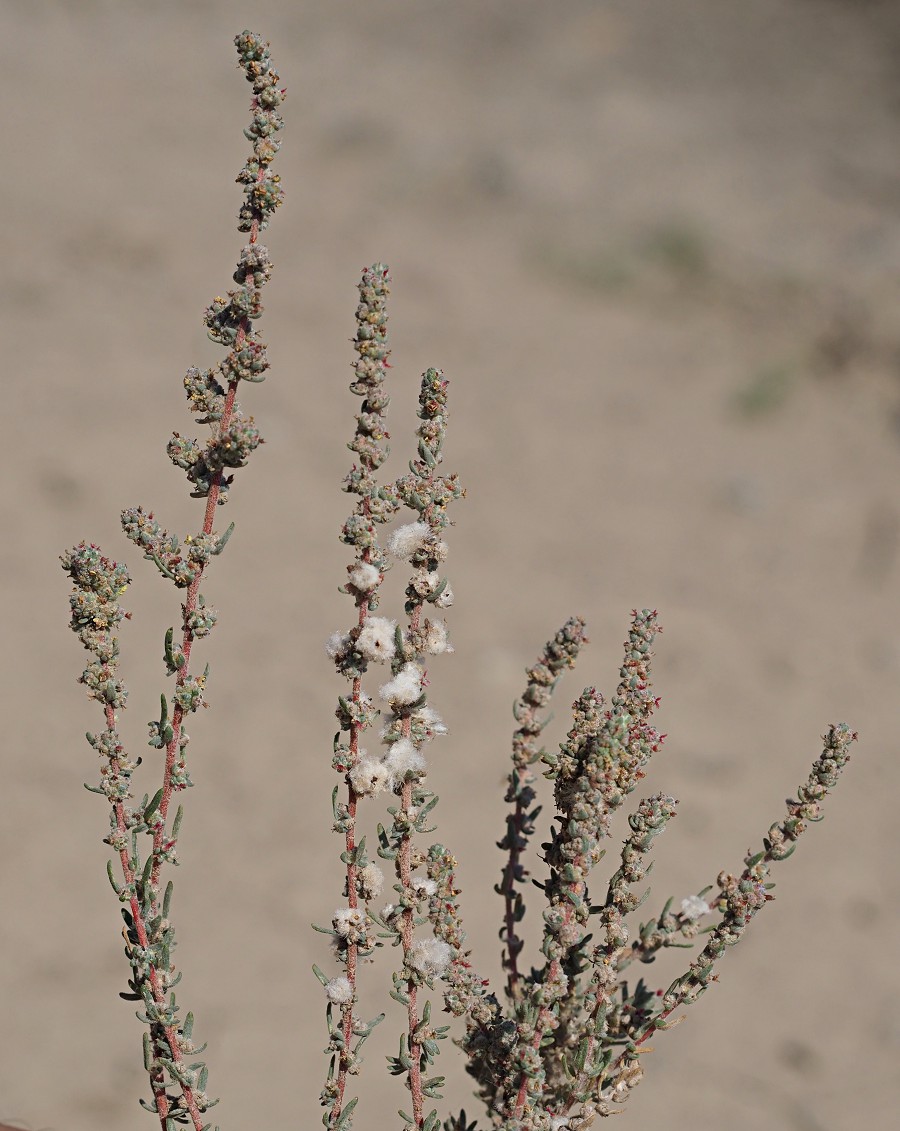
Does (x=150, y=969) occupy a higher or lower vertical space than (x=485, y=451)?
lower

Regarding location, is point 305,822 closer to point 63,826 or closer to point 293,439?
point 63,826

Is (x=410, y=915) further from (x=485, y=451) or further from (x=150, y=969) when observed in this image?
Result: (x=485, y=451)

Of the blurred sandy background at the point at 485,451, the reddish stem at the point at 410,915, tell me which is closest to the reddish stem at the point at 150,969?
the reddish stem at the point at 410,915

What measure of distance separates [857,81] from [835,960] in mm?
6798

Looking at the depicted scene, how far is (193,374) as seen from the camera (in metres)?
1.09

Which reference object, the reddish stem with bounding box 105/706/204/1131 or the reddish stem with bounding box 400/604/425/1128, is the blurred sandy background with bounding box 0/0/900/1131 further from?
the reddish stem with bounding box 400/604/425/1128

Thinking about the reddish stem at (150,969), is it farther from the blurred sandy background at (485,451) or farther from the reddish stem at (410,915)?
the blurred sandy background at (485,451)

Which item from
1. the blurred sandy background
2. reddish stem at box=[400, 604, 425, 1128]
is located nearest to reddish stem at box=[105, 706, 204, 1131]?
reddish stem at box=[400, 604, 425, 1128]

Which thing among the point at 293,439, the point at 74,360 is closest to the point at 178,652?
the point at 293,439

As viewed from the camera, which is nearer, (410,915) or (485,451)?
(410,915)

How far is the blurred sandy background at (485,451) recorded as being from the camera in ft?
11.7

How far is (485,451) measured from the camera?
230 inches

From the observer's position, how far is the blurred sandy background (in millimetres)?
3568

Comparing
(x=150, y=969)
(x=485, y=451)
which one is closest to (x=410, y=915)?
(x=150, y=969)
